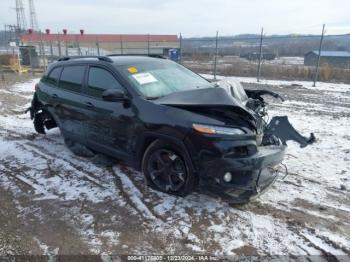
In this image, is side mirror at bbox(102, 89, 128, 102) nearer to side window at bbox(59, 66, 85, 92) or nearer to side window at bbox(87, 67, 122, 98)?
side window at bbox(87, 67, 122, 98)

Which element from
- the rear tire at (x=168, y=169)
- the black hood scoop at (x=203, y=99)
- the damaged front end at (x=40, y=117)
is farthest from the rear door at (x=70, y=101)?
the black hood scoop at (x=203, y=99)

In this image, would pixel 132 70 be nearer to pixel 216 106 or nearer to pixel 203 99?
pixel 203 99

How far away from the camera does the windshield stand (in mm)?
4391

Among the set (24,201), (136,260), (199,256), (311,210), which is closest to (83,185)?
(24,201)

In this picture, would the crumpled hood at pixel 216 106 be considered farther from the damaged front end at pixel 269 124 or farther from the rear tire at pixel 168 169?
the rear tire at pixel 168 169

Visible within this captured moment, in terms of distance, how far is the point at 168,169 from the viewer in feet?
13.5

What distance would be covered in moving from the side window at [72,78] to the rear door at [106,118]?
0.81 ft

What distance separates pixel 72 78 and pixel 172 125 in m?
2.48

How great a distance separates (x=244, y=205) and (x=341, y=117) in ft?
20.1

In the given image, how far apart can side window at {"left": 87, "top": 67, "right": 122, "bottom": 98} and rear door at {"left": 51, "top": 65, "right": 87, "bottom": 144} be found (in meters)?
0.24

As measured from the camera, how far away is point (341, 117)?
8.73 m

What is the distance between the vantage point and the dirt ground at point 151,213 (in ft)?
10.7

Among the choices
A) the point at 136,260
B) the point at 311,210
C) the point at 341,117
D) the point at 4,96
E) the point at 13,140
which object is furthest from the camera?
the point at 4,96

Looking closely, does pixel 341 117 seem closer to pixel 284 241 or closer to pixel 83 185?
pixel 284 241
